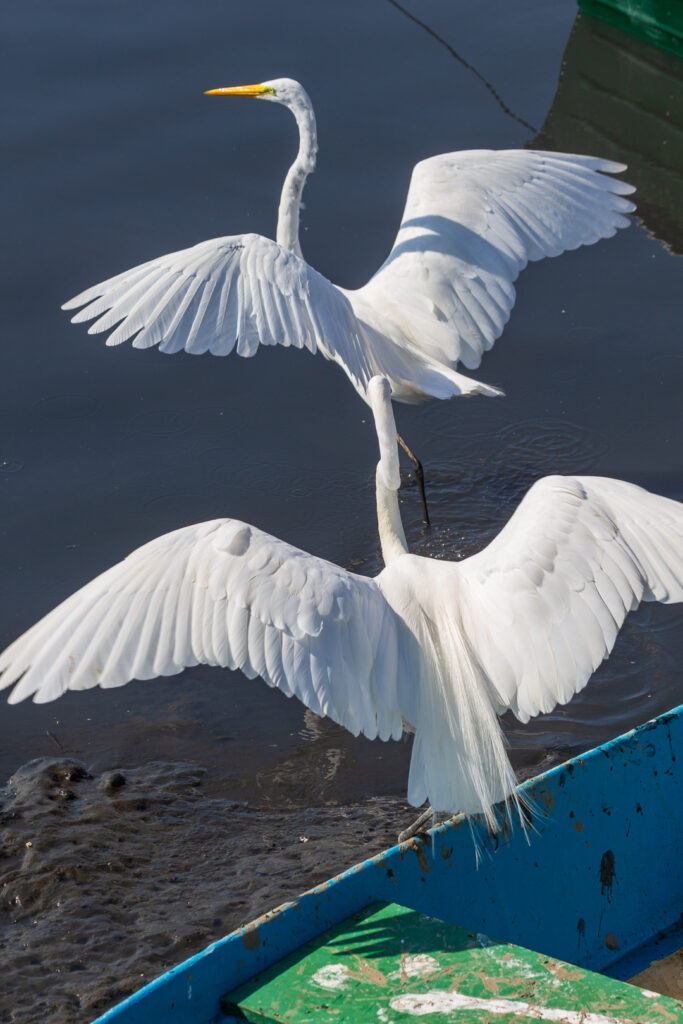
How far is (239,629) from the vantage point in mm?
3195

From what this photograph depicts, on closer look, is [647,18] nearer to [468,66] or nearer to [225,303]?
[468,66]

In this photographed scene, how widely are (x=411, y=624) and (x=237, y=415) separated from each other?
381cm

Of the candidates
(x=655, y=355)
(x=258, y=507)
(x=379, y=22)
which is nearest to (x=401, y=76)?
(x=379, y=22)

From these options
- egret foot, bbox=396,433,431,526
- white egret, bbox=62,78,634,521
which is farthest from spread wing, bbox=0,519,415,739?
egret foot, bbox=396,433,431,526

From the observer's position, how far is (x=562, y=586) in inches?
134

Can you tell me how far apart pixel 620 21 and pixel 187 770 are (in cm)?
925

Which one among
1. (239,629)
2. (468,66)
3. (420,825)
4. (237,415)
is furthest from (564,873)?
(468,66)

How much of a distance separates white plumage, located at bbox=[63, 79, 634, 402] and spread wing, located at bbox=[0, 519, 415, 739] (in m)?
1.85

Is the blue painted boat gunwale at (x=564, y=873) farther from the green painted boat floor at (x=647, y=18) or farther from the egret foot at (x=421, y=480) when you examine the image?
the green painted boat floor at (x=647, y=18)

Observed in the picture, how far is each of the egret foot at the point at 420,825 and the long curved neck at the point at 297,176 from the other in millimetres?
3422

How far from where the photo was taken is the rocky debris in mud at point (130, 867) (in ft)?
12.6

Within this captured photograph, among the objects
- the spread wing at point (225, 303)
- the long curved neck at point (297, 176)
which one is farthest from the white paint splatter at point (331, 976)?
the long curved neck at point (297, 176)

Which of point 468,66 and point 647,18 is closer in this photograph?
point 468,66

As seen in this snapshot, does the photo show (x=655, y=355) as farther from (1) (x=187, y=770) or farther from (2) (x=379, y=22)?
(2) (x=379, y=22)
